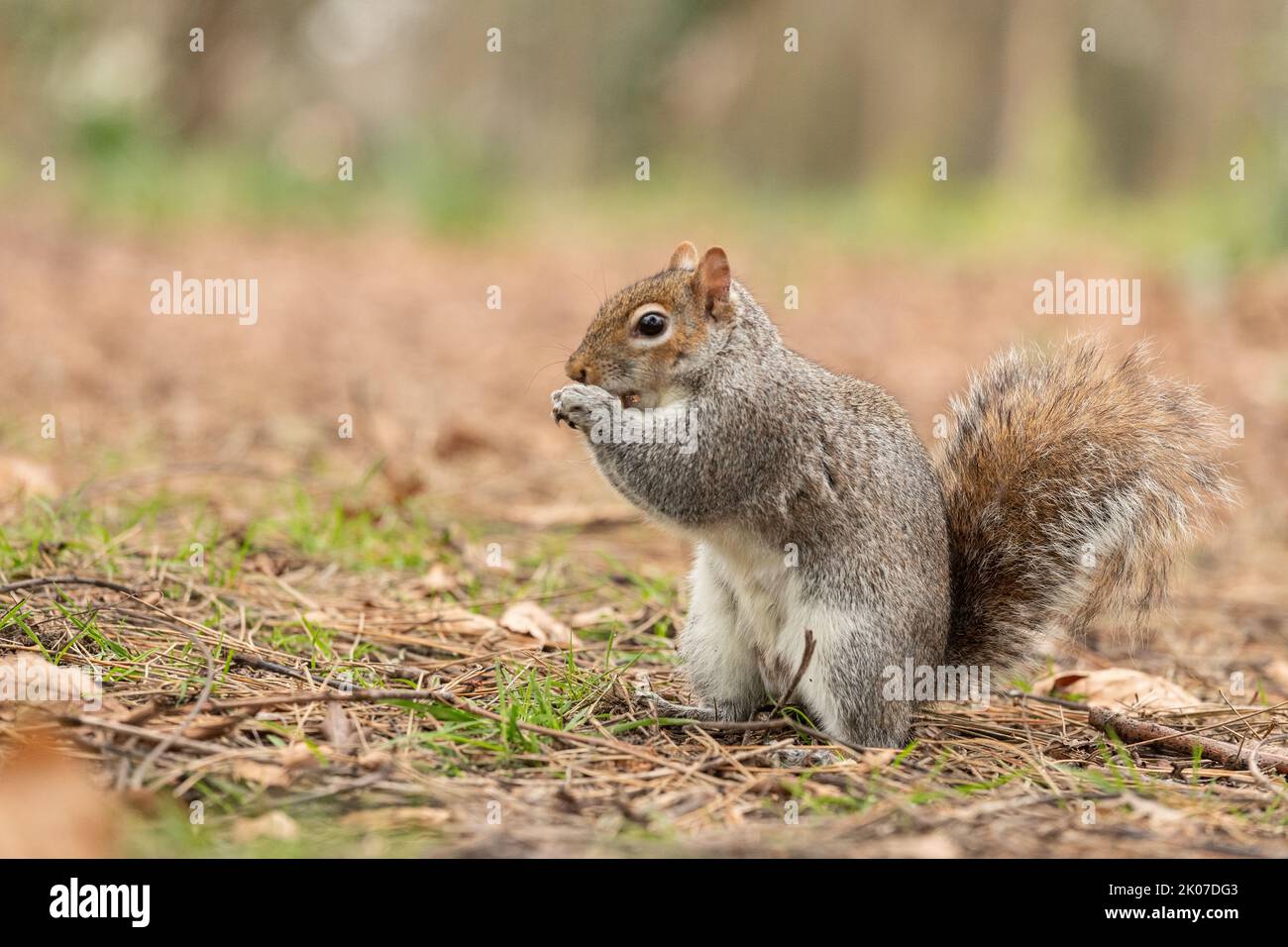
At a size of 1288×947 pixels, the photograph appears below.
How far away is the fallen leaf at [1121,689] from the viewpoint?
2865 mm

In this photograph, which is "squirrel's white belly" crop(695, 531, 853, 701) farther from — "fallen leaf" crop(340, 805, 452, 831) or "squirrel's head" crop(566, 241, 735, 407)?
"fallen leaf" crop(340, 805, 452, 831)

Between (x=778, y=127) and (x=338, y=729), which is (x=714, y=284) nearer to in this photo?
(x=338, y=729)

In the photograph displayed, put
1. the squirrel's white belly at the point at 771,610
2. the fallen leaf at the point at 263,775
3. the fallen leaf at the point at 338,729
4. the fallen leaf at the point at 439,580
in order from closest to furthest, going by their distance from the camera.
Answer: the fallen leaf at the point at 263,775 → the fallen leaf at the point at 338,729 → the squirrel's white belly at the point at 771,610 → the fallen leaf at the point at 439,580

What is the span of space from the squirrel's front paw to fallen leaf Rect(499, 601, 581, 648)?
1.85ft

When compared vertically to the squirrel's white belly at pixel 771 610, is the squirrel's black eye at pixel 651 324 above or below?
above

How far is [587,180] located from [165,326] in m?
11.3

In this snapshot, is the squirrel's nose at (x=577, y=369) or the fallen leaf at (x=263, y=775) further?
the squirrel's nose at (x=577, y=369)

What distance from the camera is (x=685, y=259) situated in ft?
9.45

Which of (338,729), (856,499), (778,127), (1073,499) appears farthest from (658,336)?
(778,127)

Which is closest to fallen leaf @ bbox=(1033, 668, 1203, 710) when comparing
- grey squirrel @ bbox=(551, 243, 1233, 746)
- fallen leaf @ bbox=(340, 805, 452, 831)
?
grey squirrel @ bbox=(551, 243, 1233, 746)

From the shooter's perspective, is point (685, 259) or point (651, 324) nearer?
point (651, 324)

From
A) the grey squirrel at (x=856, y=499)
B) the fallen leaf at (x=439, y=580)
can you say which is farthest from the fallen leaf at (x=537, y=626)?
the grey squirrel at (x=856, y=499)

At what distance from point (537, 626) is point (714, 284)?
879 mm

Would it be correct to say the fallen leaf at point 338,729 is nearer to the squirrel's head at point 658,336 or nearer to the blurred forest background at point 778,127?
the squirrel's head at point 658,336
